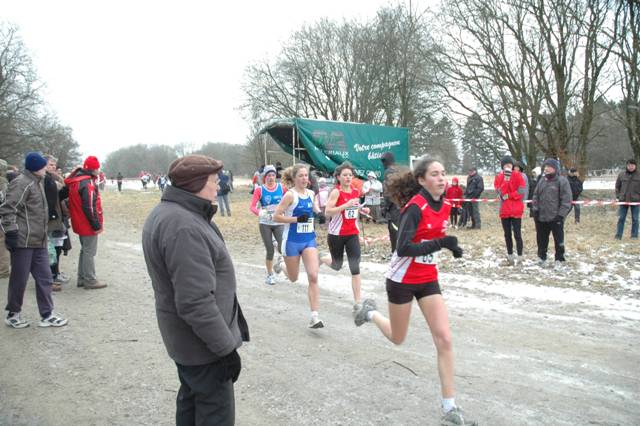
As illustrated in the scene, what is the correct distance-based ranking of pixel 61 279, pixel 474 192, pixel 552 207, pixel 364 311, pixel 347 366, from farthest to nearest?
1. pixel 474 192
2. pixel 552 207
3. pixel 61 279
4. pixel 347 366
5. pixel 364 311

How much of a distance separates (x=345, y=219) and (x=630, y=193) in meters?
9.44

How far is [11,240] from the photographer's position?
519 cm

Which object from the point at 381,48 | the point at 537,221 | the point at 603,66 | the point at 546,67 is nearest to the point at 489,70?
the point at 546,67

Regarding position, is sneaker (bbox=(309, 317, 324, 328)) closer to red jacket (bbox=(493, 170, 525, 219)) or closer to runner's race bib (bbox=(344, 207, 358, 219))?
runner's race bib (bbox=(344, 207, 358, 219))

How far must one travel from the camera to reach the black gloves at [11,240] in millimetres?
5172

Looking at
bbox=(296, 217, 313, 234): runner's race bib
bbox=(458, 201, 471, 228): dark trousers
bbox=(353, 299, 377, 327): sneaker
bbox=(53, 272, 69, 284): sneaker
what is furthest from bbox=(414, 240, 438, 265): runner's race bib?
bbox=(458, 201, 471, 228): dark trousers

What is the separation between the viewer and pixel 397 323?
11.8 ft

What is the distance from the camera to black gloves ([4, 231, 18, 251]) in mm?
5172

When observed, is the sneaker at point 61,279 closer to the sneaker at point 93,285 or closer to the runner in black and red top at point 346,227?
the sneaker at point 93,285

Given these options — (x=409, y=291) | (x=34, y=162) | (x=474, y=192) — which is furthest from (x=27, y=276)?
(x=474, y=192)

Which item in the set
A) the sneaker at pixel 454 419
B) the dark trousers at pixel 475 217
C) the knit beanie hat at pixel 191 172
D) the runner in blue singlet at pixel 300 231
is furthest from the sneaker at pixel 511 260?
the knit beanie hat at pixel 191 172

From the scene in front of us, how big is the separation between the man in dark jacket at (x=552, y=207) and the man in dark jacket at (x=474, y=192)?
18.2 ft

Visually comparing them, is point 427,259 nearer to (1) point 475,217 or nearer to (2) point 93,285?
(2) point 93,285

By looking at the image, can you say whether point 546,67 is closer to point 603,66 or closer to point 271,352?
point 603,66
